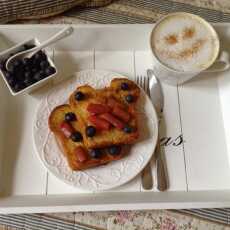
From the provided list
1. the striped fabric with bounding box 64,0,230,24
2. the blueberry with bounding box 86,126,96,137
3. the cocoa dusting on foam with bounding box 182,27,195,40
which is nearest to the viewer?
the blueberry with bounding box 86,126,96,137

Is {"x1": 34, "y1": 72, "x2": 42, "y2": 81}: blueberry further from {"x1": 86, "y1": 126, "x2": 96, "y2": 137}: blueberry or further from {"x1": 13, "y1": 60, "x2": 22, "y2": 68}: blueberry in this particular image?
{"x1": 86, "y1": 126, "x2": 96, "y2": 137}: blueberry

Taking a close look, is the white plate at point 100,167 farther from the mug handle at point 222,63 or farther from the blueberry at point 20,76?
the mug handle at point 222,63

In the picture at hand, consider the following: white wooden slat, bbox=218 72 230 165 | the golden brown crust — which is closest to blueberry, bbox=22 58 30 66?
the golden brown crust

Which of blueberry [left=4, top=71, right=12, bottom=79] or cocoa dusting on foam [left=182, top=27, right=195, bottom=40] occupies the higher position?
cocoa dusting on foam [left=182, top=27, right=195, bottom=40]

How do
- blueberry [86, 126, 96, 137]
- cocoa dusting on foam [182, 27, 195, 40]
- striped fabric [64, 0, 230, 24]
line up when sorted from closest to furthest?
blueberry [86, 126, 96, 137]
cocoa dusting on foam [182, 27, 195, 40]
striped fabric [64, 0, 230, 24]

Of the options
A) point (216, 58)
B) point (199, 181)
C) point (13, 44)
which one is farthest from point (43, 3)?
point (199, 181)

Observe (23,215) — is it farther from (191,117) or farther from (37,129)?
A: (191,117)
